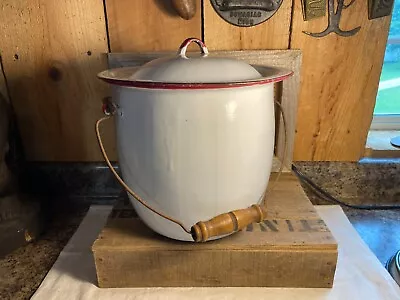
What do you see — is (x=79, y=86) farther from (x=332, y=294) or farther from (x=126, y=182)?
(x=332, y=294)

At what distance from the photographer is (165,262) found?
2.06ft

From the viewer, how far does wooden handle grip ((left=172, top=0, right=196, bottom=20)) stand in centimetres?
72

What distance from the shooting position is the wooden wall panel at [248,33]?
75 centimetres

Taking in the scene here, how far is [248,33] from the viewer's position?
2.52ft

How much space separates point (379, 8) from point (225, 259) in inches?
21.3

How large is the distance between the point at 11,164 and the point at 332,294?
63 centimetres

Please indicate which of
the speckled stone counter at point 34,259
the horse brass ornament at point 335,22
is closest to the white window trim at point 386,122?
the horse brass ornament at point 335,22

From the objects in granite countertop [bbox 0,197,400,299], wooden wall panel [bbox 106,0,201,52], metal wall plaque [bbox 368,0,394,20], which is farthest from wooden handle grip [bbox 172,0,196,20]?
granite countertop [bbox 0,197,400,299]

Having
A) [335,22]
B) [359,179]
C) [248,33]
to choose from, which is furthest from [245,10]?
[359,179]

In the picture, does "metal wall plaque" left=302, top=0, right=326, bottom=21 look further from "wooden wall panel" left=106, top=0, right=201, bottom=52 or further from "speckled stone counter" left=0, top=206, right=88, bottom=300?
"speckled stone counter" left=0, top=206, right=88, bottom=300

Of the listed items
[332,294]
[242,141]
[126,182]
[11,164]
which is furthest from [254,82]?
[11,164]

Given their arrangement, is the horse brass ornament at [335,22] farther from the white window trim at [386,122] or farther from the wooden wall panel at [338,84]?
the white window trim at [386,122]

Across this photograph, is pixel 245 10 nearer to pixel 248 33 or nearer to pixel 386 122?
pixel 248 33

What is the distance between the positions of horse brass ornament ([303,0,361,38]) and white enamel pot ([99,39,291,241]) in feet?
0.81
